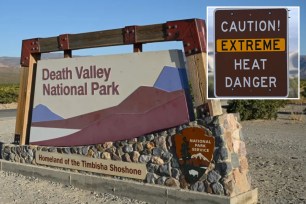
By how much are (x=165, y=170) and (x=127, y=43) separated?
2243 millimetres

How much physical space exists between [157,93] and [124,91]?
0.73 m

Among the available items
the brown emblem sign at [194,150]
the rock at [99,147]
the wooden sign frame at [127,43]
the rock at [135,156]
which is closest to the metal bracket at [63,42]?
the wooden sign frame at [127,43]

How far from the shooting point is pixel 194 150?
21.6 ft

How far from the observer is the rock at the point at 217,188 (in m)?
6.27

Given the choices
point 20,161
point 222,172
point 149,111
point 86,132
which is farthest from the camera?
point 20,161

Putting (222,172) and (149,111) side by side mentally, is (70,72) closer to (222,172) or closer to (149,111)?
(149,111)

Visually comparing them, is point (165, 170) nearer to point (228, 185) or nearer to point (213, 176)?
point (213, 176)

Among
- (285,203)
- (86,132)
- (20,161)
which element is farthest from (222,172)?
(20,161)

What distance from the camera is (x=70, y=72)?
27.9 feet

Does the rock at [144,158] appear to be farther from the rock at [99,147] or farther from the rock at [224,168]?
the rock at [224,168]

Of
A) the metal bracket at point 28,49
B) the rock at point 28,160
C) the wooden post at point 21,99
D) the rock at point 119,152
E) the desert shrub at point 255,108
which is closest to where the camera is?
the rock at point 119,152

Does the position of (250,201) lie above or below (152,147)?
below

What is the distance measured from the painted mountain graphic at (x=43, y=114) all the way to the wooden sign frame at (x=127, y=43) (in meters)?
0.31

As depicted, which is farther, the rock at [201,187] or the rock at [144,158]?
the rock at [144,158]
